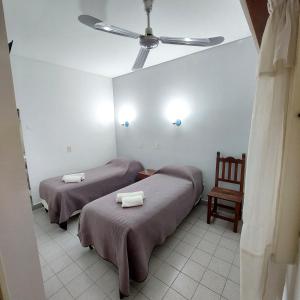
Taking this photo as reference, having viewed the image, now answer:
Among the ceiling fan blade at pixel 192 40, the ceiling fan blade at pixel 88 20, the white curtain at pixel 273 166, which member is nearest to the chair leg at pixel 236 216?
the white curtain at pixel 273 166

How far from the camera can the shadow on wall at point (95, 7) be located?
148 cm

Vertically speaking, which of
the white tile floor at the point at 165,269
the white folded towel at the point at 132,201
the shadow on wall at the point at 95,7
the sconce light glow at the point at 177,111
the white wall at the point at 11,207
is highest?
the shadow on wall at the point at 95,7

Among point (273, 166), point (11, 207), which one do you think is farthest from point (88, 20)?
point (273, 166)

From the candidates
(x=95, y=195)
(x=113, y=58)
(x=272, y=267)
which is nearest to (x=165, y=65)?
(x=113, y=58)

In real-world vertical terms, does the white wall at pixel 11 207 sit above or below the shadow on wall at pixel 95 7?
below

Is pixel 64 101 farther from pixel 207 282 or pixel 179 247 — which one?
pixel 207 282

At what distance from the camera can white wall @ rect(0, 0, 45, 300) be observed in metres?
0.79

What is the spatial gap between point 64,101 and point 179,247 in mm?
3026

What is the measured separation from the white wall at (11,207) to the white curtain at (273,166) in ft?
3.58

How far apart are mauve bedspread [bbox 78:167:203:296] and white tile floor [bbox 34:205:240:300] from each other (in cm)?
17

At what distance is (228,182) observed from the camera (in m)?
2.51

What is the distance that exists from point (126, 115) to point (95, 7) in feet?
7.48

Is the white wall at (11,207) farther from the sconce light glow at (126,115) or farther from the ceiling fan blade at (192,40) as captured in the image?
the sconce light glow at (126,115)

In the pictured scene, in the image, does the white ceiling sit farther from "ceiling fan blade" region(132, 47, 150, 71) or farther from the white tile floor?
the white tile floor
